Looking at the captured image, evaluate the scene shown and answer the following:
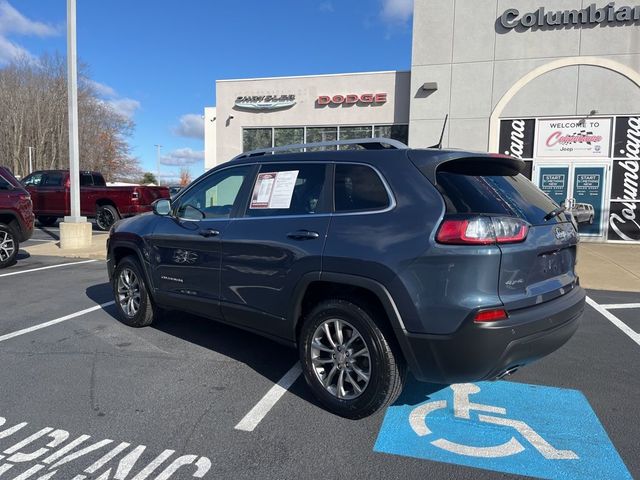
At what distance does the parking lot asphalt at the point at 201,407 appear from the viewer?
265 centimetres

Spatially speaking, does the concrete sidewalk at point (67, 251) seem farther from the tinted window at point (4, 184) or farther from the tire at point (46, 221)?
the tire at point (46, 221)

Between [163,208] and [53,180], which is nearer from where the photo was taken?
[163,208]

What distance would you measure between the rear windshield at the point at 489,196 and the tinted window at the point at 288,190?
0.88 meters

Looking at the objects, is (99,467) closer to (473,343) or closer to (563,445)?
(473,343)

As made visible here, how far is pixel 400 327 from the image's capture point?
2.84 metres

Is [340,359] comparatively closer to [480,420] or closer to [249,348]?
[480,420]

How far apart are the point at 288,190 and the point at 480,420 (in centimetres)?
211

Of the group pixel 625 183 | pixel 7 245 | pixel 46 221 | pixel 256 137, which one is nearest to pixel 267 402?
pixel 7 245

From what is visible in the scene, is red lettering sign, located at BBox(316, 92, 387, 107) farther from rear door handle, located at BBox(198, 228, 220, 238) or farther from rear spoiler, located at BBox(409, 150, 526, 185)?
rear spoiler, located at BBox(409, 150, 526, 185)

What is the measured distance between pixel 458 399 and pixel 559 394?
795 millimetres

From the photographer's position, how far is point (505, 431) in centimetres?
306

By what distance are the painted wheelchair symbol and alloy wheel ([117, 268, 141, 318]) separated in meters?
3.26

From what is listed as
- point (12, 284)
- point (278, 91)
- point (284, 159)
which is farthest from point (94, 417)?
point (278, 91)

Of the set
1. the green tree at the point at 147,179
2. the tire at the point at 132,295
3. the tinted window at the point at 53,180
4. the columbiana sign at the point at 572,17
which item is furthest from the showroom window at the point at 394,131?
the green tree at the point at 147,179
